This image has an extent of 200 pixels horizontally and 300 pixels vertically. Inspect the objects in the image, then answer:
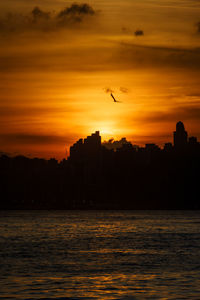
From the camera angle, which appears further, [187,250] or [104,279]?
[187,250]

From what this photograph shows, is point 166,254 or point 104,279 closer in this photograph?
point 104,279

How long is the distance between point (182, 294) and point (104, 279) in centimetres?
1116

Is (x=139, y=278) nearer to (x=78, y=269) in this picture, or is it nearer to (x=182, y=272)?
(x=182, y=272)

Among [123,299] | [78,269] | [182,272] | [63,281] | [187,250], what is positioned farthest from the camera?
[187,250]

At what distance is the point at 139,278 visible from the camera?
55594mm

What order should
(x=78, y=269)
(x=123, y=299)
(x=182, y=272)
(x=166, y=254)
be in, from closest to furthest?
(x=123, y=299)
(x=182, y=272)
(x=78, y=269)
(x=166, y=254)

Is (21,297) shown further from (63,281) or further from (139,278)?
(139,278)

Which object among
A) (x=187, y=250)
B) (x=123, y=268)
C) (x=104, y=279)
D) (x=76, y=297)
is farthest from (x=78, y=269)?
(x=187, y=250)

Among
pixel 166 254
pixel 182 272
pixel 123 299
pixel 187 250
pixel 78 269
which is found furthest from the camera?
pixel 187 250

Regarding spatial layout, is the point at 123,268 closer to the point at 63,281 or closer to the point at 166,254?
the point at 63,281

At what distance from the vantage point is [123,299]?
43438 mm

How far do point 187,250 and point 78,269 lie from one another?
30690 mm

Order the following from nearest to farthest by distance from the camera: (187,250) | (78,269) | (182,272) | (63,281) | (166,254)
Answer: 1. (63,281)
2. (182,272)
3. (78,269)
4. (166,254)
5. (187,250)

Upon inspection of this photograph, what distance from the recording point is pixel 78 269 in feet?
211
